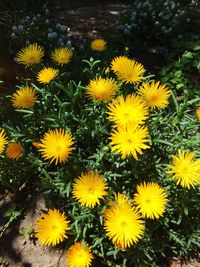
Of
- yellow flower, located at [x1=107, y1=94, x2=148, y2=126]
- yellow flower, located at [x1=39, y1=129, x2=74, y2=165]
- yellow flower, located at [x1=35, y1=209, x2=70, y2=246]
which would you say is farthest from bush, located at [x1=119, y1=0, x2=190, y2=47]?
yellow flower, located at [x1=35, y1=209, x2=70, y2=246]

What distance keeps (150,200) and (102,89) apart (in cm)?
81

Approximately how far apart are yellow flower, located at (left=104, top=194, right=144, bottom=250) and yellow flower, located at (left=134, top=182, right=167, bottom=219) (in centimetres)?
6

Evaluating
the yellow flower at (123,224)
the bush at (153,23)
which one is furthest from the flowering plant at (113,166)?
the bush at (153,23)

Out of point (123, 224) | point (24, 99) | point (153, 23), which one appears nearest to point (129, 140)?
point (123, 224)

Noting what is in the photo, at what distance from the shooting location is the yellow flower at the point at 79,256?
247 cm

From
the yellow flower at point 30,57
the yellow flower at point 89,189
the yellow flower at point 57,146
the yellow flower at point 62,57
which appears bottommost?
the yellow flower at point 89,189

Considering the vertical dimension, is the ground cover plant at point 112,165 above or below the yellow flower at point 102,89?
below

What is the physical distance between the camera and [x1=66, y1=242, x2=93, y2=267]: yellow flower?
247 cm

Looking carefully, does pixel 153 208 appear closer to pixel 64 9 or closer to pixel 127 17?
pixel 127 17

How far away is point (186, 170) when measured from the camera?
2346mm

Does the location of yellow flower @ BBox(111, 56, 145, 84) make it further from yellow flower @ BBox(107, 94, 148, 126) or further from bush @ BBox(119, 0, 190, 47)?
bush @ BBox(119, 0, 190, 47)

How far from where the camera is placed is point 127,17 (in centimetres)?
477

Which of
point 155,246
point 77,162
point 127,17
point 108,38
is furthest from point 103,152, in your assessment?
point 127,17

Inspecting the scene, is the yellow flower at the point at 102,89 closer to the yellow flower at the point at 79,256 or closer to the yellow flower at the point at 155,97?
the yellow flower at the point at 155,97
